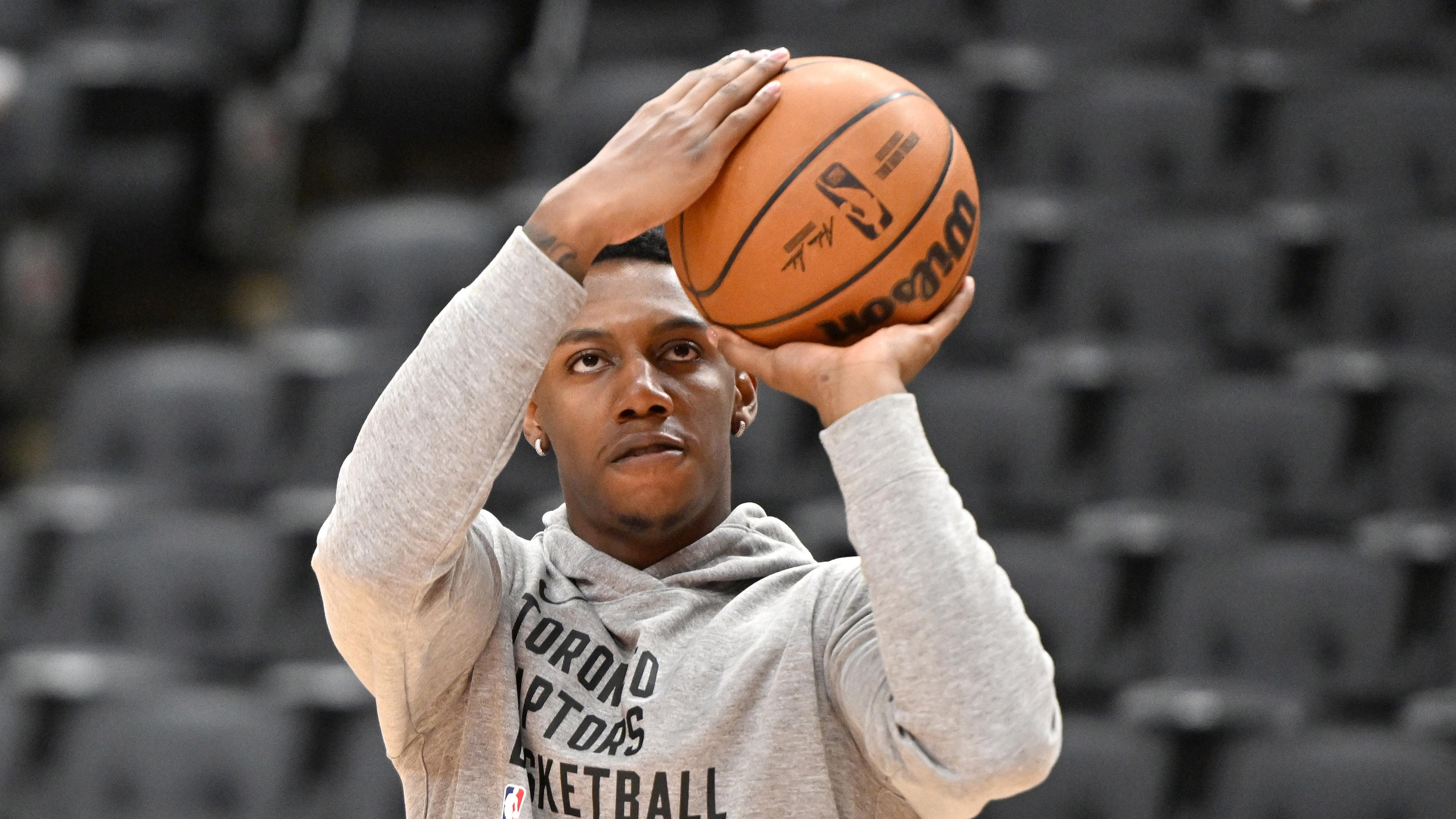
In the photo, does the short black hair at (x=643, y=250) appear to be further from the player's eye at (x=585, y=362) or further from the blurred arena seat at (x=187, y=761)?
the blurred arena seat at (x=187, y=761)

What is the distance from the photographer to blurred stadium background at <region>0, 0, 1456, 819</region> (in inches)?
143

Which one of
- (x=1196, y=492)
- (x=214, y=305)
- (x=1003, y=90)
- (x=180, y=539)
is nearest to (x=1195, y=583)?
(x=1196, y=492)

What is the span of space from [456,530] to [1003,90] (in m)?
3.81

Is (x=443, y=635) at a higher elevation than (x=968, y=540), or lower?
lower

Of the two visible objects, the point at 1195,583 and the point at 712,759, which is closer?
the point at 712,759

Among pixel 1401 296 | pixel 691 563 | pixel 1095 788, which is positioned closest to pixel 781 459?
pixel 1095 788

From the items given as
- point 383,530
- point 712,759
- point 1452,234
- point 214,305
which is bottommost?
point 214,305

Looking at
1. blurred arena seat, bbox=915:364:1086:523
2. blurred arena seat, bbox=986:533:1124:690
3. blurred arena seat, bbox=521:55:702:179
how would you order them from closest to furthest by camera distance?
blurred arena seat, bbox=986:533:1124:690, blurred arena seat, bbox=915:364:1086:523, blurred arena seat, bbox=521:55:702:179

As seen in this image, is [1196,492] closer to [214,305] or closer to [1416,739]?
[1416,739]

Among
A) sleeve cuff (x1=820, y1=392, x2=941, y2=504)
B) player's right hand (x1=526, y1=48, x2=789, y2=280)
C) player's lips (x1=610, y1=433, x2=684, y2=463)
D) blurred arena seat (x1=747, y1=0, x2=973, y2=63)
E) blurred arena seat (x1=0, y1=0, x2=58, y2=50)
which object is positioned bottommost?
blurred arena seat (x1=0, y1=0, x2=58, y2=50)

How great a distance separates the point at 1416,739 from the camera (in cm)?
351

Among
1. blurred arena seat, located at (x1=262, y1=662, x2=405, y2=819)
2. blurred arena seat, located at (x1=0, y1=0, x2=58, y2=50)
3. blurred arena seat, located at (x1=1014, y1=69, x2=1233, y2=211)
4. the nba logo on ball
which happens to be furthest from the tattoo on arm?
blurred arena seat, located at (x1=0, y1=0, x2=58, y2=50)

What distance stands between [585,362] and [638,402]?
0.29ft

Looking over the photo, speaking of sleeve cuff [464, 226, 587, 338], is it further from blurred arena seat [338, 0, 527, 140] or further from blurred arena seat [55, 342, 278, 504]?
blurred arena seat [338, 0, 527, 140]
